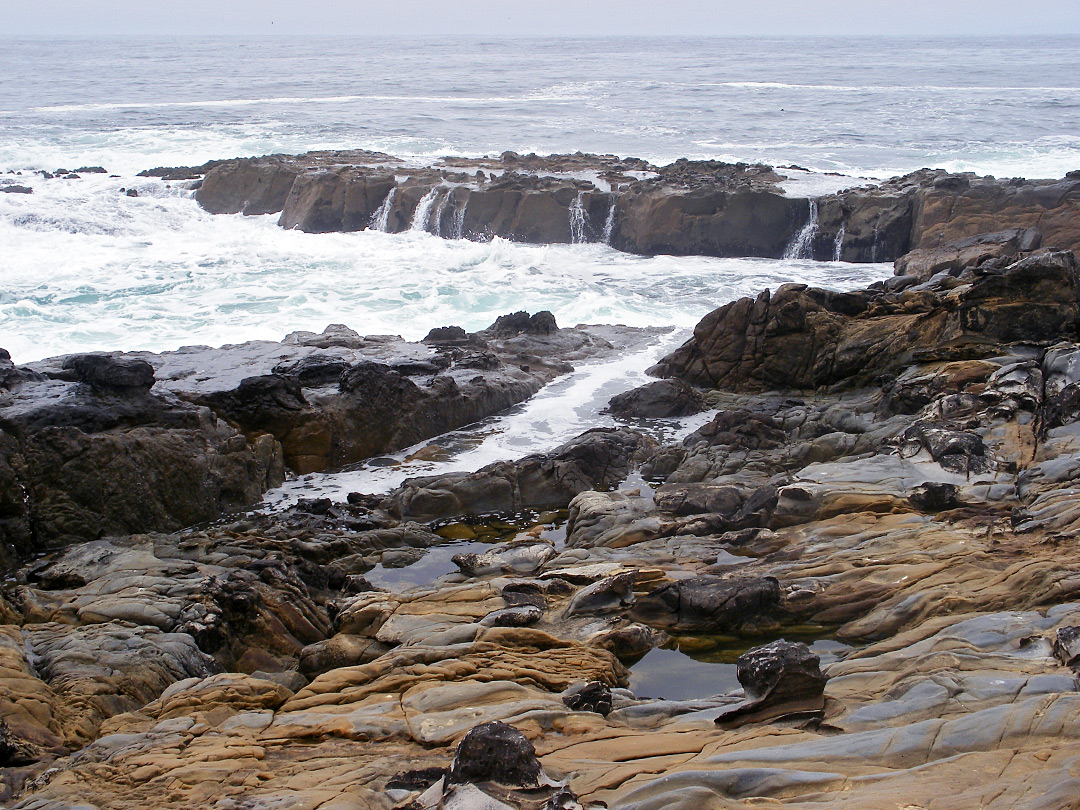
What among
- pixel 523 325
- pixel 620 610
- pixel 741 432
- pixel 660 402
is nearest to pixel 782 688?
pixel 620 610

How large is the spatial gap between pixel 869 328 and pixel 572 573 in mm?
7062

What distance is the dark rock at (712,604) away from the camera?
689cm

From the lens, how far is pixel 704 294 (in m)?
20.8

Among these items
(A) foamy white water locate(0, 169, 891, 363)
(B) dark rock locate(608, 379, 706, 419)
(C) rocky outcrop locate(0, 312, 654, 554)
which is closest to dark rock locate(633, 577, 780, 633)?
(C) rocky outcrop locate(0, 312, 654, 554)

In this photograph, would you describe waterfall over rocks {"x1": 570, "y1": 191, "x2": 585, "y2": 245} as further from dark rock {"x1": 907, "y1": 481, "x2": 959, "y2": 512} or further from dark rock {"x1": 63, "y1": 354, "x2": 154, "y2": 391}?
dark rock {"x1": 907, "y1": 481, "x2": 959, "y2": 512}

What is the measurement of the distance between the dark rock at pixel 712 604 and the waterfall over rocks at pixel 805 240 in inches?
714

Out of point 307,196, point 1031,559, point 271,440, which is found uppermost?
point 307,196

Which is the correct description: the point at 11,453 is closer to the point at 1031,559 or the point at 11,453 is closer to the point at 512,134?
the point at 1031,559

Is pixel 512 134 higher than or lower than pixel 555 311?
higher

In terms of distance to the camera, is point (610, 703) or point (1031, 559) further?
point (1031, 559)

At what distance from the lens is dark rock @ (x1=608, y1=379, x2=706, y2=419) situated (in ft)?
43.1

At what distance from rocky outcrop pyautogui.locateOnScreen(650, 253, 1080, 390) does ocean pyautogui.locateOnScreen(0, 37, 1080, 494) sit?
5.90ft

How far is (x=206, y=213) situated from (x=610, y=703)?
1102 inches

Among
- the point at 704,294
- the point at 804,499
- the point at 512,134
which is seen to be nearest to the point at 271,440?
the point at 804,499
